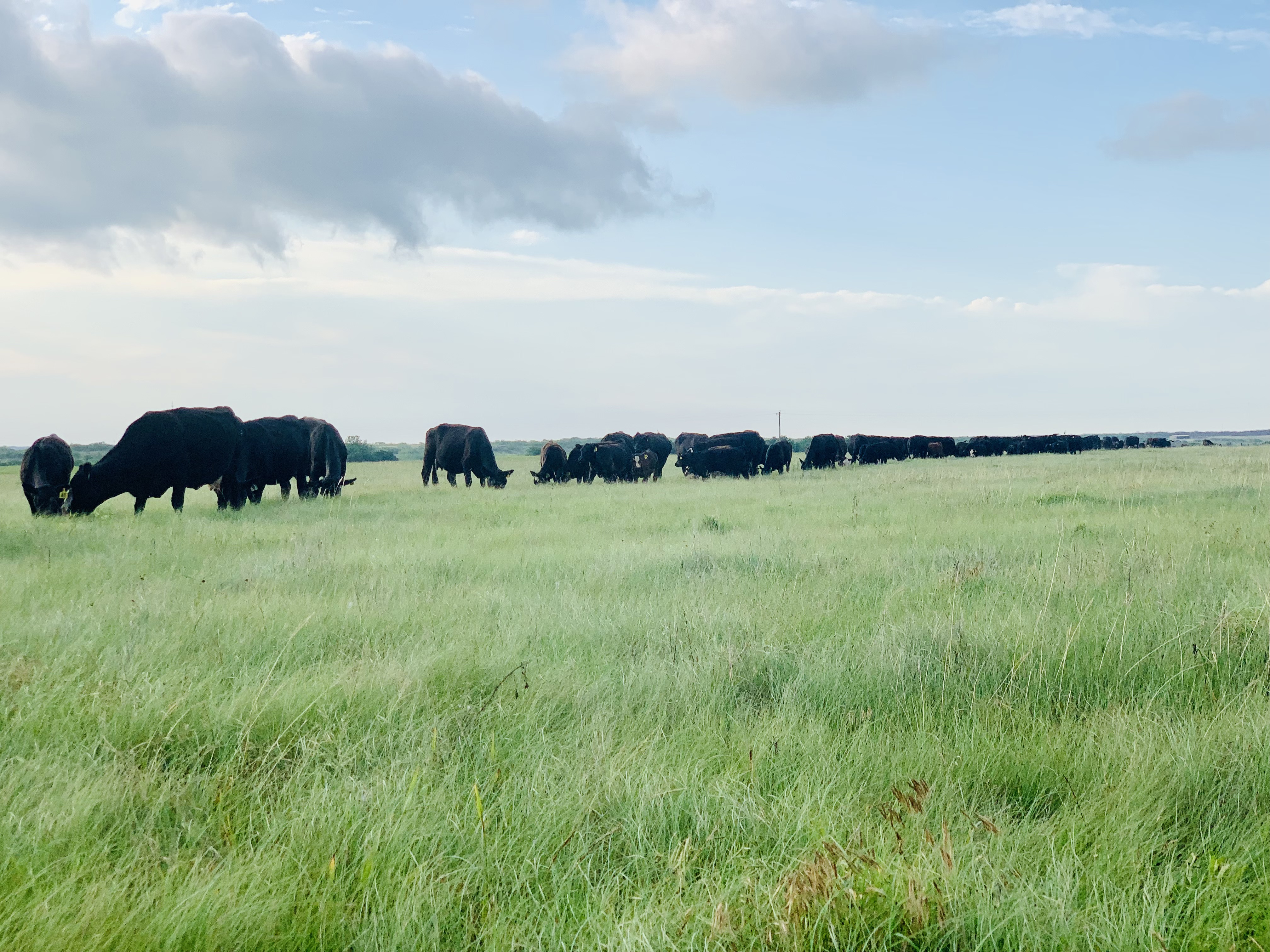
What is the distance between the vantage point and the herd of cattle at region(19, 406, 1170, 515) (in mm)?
14070

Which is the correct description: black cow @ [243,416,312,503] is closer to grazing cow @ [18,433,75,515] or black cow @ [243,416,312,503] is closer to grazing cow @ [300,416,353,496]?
grazing cow @ [300,416,353,496]

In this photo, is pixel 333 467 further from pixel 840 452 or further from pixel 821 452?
pixel 840 452

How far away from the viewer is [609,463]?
101 feet

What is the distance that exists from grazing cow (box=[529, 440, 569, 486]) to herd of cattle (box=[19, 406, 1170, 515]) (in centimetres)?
4

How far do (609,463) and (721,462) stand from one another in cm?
477

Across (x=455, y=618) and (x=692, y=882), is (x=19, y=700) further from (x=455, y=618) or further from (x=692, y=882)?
(x=692, y=882)

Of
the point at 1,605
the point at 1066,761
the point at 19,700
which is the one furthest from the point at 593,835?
the point at 1,605

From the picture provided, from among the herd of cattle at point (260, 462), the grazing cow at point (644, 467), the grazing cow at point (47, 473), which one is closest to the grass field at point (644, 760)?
the herd of cattle at point (260, 462)

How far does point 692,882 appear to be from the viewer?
2.20 m

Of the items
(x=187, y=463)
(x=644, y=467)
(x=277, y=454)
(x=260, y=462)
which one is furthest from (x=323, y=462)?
(x=644, y=467)

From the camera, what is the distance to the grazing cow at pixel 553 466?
1169 inches

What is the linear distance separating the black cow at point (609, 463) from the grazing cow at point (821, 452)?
13.2 meters

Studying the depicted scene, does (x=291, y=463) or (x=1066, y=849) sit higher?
(x=291, y=463)

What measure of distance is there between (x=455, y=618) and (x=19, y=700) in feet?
8.01
